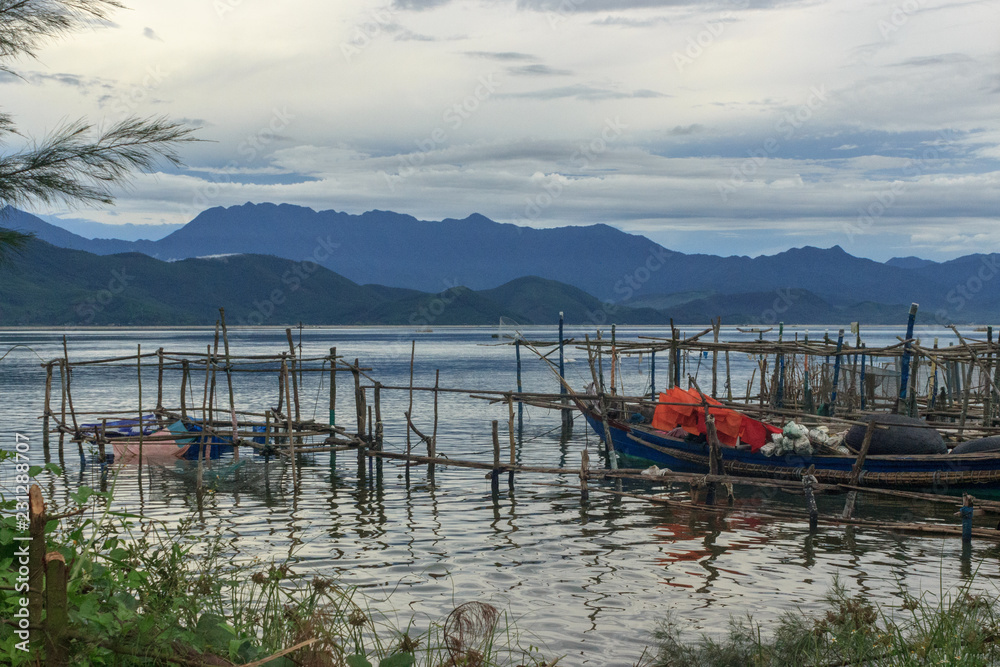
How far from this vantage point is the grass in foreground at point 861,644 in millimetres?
6023

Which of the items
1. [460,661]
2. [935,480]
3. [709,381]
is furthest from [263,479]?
[709,381]

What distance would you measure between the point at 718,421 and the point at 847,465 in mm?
2805

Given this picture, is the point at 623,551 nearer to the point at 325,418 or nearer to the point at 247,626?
the point at 247,626

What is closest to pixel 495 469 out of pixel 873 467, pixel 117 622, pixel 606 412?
pixel 606 412

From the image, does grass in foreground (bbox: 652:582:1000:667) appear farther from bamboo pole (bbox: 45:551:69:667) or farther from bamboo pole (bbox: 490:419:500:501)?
bamboo pole (bbox: 490:419:500:501)

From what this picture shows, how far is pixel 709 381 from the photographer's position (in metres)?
63.7

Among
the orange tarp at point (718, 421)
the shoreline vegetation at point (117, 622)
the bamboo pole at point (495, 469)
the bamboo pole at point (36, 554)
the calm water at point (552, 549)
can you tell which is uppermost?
the bamboo pole at point (36, 554)

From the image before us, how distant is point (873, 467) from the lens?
53.2ft

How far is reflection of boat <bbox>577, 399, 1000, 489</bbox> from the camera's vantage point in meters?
15.4

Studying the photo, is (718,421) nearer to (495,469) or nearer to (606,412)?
(606,412)

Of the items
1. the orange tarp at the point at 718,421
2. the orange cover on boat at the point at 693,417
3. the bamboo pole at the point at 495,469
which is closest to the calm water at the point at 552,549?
the bamboo pole at the point at 495,469

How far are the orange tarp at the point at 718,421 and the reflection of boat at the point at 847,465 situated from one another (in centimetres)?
25

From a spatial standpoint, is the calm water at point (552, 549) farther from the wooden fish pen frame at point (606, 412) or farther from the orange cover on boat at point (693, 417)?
the orange cover on boat at point (693, 417)

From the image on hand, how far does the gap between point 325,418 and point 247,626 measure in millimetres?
29880
